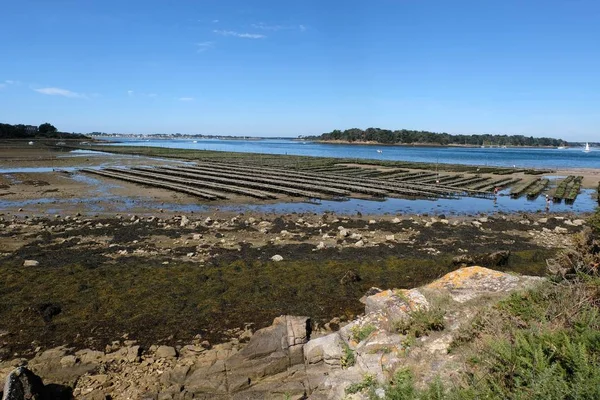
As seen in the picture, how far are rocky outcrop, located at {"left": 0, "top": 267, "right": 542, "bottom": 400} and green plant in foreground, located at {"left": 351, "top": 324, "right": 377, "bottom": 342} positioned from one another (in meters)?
0.02

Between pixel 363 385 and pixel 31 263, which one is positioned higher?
pixel 363 385

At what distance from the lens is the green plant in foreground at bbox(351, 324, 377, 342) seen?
6809mm

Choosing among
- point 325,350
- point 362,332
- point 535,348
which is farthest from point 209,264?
point 535,348

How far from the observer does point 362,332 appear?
6.84 m

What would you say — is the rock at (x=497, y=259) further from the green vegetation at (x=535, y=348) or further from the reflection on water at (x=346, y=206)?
the reflection on water at (x=346, y=206)

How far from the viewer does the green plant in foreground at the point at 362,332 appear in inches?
268

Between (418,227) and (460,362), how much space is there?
47.3ft

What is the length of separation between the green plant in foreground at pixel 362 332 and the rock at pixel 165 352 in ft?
11.8

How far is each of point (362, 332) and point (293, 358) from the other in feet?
4.52

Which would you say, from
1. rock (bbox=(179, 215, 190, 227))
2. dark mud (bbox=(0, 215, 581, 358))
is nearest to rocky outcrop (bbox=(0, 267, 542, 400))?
dark mud (bbox=(0, 215, 581, 358))

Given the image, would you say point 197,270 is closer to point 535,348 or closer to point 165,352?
point 165,352

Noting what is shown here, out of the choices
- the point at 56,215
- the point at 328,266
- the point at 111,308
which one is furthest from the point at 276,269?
the point at 56,215

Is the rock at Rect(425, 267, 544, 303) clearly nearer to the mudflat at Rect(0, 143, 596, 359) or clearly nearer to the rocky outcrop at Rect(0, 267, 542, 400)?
the rocky outcrop at Rect(0, 267, 542, 400)

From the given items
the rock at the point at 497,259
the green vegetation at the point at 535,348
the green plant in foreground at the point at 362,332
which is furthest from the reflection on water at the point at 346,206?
the green vegetation at the point at 535,348
